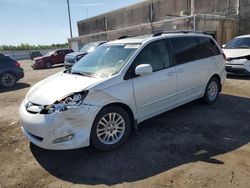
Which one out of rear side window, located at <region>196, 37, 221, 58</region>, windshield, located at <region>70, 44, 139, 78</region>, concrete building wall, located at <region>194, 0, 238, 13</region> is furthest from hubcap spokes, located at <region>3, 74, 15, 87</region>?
concrete building wall, located at <region>194, 0, 238, 13</region>

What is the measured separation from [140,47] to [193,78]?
155 centimetres

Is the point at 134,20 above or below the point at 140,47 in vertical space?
above

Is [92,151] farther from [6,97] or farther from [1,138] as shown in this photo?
[6,97]

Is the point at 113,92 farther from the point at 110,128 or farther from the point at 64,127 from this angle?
the point at 64,127

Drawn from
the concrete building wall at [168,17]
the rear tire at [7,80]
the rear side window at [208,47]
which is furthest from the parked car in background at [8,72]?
A: the concrete building wall at [168,17]

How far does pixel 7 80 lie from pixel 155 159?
936cm

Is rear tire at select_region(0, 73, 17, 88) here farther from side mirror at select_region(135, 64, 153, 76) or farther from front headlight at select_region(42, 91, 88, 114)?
side mirror at select_region(135, 64, 153, 76)

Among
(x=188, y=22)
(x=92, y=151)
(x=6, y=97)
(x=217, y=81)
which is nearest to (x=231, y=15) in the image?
(x=188, y=22)

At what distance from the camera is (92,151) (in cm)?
388

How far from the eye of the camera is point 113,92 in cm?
374

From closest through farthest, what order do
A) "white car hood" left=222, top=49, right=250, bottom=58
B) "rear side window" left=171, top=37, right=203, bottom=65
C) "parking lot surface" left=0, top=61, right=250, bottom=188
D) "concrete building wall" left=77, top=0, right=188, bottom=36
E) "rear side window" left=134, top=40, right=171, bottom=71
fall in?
"parking lot surface" left=0, top=61, right=250, bottom=188 → "rear side window" left=134, top=40, right=171, bottom=71 → "rear side window" left=171, top=37, right=203, bottom=65 → "white car hood" left=222, top=49, right=250, bottom=58 → "concrete building wall" left=77, top=0, right=188, bottom=36

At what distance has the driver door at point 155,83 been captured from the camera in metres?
4.12

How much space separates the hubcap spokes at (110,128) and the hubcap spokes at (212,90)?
9.32 feet

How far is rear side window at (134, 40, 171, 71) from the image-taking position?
4.25m
